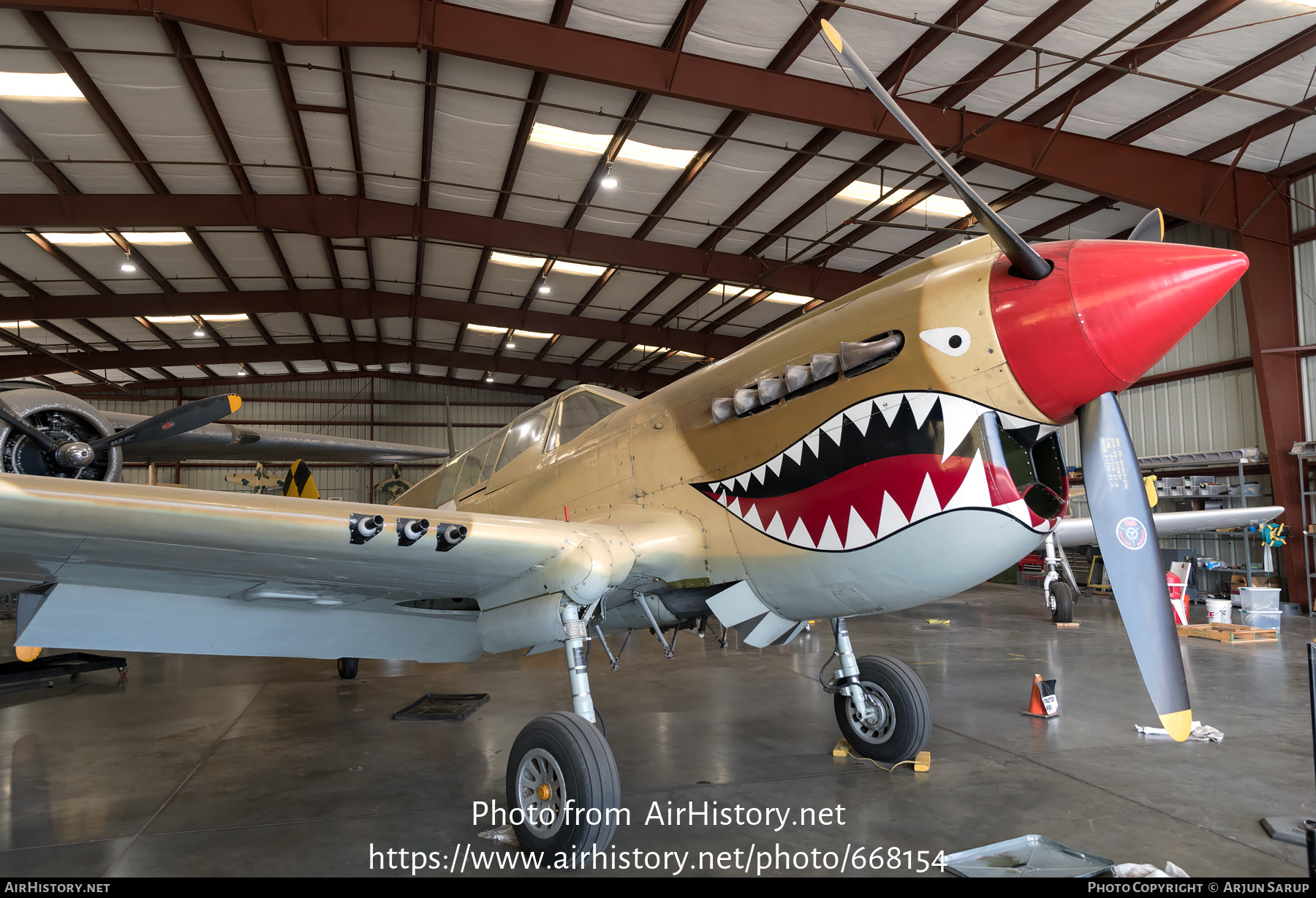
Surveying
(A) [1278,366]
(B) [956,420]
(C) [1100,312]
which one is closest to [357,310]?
(B) [956,420]

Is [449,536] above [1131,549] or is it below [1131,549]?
Result: above

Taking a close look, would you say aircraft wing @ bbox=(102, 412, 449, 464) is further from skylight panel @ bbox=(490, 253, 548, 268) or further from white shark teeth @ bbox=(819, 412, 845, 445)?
white shark teeth @ bbox=(819, 412, 845, 445)

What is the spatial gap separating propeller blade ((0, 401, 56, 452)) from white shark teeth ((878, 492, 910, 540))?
826cm

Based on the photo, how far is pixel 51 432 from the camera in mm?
7715

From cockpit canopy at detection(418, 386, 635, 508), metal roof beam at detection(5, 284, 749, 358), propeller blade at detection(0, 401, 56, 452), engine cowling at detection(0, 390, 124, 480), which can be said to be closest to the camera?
cockpit canopy at detection(418, 386, 635, 508)

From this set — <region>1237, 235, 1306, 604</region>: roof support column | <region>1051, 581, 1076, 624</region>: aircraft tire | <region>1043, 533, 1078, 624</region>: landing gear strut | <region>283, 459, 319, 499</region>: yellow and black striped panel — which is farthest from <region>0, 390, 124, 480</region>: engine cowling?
<region>1237, 235, 1306, 604</region>: roof support column

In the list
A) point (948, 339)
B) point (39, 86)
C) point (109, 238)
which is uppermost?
point (109, 238)

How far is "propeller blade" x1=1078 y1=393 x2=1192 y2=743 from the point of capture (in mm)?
2779

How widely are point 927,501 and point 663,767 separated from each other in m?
2.66

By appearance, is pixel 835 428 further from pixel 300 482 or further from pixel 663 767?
pixel 300 482

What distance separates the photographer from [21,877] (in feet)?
10.4

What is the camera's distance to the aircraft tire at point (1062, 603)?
10828mm

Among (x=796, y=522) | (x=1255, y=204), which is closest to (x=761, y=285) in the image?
(x=1255, y=204)

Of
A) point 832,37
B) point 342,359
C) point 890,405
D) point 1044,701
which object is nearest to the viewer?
point 832,37
